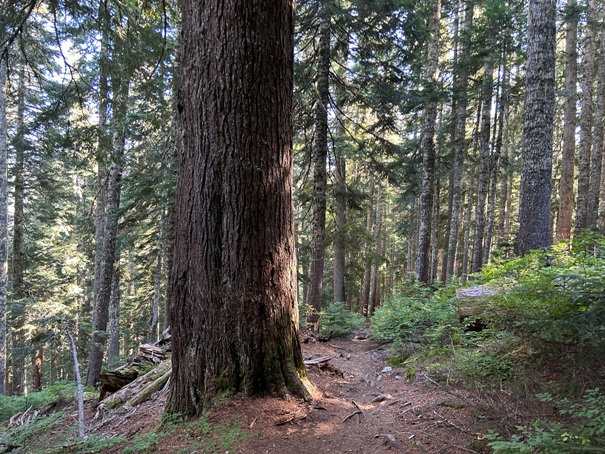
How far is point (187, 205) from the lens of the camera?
3.32 m

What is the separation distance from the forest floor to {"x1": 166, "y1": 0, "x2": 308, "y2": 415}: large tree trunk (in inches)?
10.4

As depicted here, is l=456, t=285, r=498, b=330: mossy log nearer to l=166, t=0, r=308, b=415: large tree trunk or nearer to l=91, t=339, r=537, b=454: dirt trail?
l=91, t=339, r=537, b=454: dirt trail

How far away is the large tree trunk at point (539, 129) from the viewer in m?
6.73

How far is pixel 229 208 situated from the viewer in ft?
10.6

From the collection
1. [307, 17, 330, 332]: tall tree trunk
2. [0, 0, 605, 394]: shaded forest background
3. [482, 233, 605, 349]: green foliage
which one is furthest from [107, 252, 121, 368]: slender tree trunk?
[482, 233, 605, 349]: green foliage

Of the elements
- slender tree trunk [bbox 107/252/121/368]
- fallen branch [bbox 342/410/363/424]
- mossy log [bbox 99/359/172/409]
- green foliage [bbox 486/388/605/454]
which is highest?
green foliage [bbox 486/388/605/454]

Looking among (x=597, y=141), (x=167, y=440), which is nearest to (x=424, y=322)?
(x=167, y=440)

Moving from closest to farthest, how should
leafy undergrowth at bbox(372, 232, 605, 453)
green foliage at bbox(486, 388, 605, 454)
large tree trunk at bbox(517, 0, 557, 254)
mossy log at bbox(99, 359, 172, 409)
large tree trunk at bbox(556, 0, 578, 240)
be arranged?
green foliage at bbox(486, 388, 605, 454)
leafy undergrowth at bbox(372, 232, 605, 453)
mossy log at bbox(99, 359, 172, 409)
large tree trunk at bbox(517, 0, 557, 254)
large tree trunk at bbox(556, 0, 578, 240)

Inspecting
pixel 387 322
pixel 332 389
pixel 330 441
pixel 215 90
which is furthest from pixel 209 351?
pixel 387 322

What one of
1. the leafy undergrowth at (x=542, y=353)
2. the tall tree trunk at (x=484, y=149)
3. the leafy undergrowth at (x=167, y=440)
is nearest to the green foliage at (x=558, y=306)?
the leafy undergrowth at (x=542, y=353)

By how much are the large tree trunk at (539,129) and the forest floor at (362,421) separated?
448cm

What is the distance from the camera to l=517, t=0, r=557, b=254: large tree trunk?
673 centimetres

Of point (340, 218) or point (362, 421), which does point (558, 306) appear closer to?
point (362, 421)

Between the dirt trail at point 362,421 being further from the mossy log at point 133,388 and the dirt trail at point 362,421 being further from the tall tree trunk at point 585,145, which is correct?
the tall tree trunk at point 585,145
